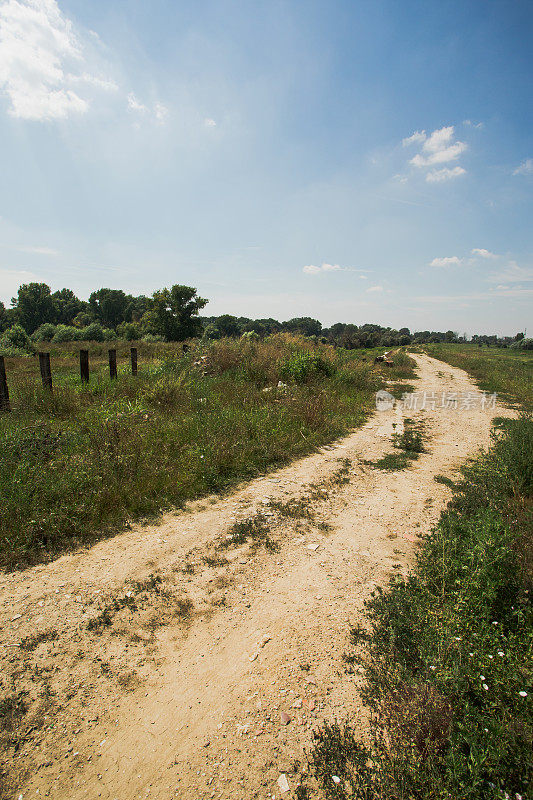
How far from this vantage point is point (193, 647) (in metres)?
2.68

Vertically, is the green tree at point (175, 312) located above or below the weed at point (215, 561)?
above

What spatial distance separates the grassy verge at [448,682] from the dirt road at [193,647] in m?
0.19

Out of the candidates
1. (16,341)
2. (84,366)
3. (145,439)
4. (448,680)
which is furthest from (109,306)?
(448,680)

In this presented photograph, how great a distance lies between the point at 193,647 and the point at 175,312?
38.5m

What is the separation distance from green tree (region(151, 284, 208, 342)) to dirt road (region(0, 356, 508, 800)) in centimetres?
3579

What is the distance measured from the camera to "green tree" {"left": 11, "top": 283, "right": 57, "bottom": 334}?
64062 millimetres

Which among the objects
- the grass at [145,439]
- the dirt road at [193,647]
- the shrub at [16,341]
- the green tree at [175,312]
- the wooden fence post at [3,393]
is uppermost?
the green tree at [175,312]

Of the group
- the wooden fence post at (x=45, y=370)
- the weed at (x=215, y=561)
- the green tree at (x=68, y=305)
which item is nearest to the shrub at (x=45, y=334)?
the wooden fence post at (x=45, y=370)

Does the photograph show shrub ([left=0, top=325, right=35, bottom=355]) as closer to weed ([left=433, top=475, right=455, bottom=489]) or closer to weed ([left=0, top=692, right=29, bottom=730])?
weed ([left=0, top=692, right=29, bottom=730])

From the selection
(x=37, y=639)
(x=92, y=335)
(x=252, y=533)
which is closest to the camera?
(x=37, y=639)

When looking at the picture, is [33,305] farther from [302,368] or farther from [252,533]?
[252,533]

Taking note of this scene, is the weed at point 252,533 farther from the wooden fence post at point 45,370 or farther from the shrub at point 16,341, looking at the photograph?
the shrub at point 16,341

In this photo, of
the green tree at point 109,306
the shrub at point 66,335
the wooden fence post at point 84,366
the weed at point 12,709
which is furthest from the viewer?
the green tree at point 109,306

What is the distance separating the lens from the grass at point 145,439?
414 cm
